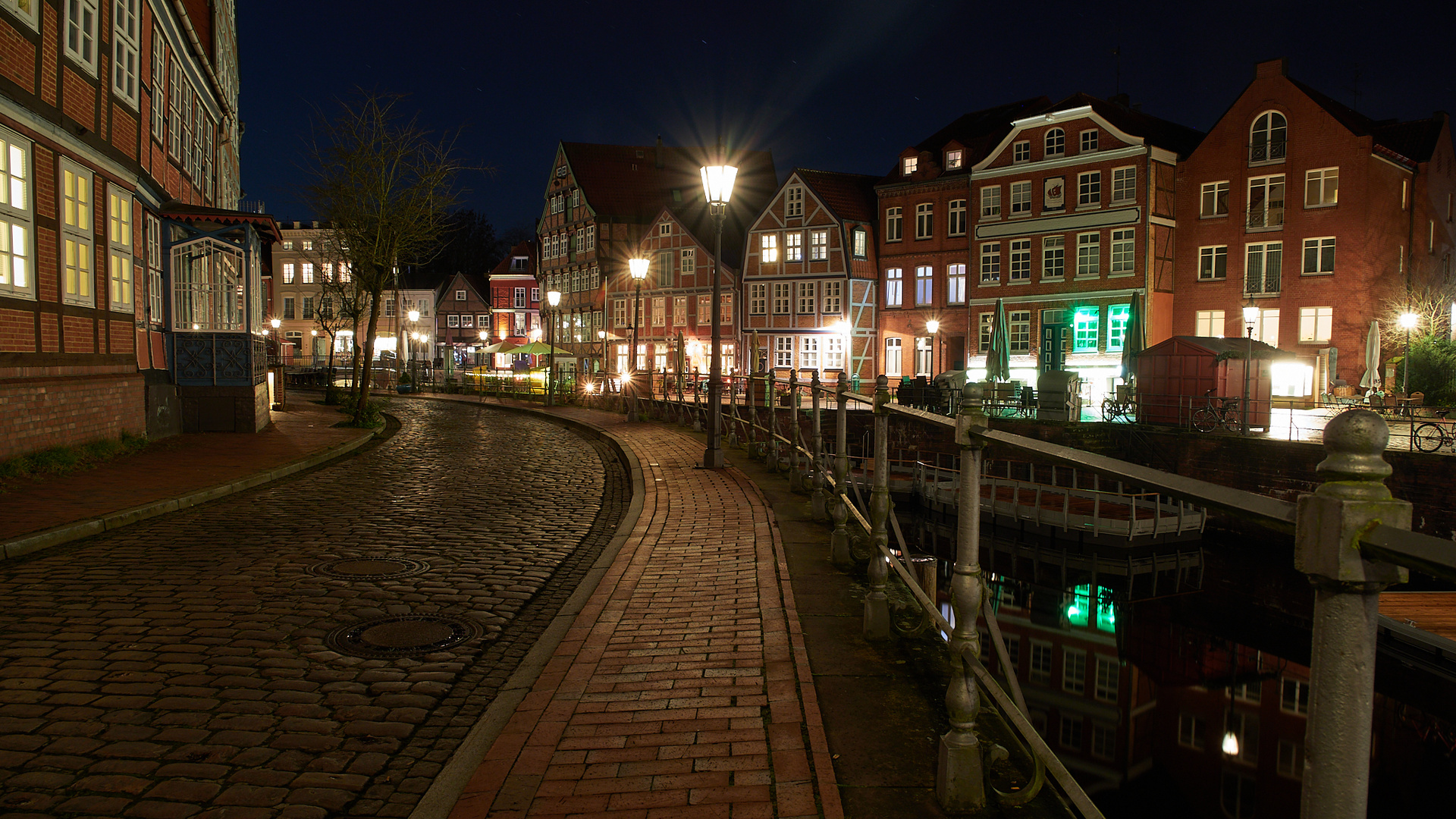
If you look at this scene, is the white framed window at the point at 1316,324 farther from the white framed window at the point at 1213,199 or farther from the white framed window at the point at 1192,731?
the white framed window at the point at 1192,731

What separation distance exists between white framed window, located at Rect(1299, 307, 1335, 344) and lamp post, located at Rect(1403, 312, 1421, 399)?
2141 mm

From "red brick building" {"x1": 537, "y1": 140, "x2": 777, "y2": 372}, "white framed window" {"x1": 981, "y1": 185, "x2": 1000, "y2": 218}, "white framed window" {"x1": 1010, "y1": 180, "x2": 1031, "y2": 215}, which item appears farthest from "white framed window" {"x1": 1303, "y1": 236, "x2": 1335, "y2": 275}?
"red brick building" {"x1": 537, "y1": 140, "x2": 777, "y2": 372}

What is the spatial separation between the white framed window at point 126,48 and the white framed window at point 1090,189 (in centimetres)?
3213

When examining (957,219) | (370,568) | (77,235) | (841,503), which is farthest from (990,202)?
(370,568)

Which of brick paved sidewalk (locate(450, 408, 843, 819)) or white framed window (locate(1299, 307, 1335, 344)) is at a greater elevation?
white framed window (locate(1299, 307, 1335, 344))

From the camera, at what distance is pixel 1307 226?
108 feet

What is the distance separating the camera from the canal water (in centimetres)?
975

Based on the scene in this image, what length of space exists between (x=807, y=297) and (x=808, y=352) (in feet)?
8.78

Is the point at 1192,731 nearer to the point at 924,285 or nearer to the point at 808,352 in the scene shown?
the point at 924,285

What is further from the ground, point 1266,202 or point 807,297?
point 1266,202

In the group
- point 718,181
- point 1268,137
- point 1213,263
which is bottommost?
point 718,181

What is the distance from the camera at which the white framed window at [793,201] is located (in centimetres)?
4484

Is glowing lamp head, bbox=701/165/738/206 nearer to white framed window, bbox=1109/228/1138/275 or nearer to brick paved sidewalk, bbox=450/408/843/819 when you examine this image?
brick paved sidewalk, bbox=450/408/843/819

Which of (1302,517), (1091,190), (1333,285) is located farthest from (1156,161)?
(1302,517)
